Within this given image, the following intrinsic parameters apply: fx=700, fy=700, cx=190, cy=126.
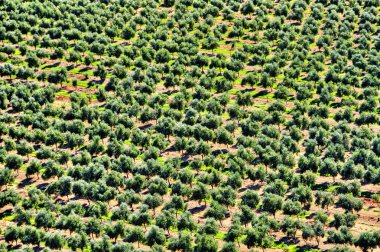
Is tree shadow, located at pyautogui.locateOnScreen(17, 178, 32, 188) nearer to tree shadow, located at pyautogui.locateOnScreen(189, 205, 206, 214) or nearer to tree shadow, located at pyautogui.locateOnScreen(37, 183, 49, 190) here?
tree shadow, located at pyautogui.locateOnScreen(37, 183, 49, 190)

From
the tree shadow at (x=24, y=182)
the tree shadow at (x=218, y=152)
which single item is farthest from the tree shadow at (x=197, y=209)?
the tree shadow at (x=24, y=182)

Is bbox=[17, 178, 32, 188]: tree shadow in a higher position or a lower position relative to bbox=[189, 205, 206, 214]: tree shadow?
lower

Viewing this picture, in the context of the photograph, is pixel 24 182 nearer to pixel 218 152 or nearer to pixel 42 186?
pixel 42 186

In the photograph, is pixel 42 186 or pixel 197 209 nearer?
pixel 197 209

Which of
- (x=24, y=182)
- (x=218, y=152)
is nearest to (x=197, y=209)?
(x=218, y=152)

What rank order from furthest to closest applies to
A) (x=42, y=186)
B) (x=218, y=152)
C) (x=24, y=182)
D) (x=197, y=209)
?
(x=218, y=152) → (x=24, y=182) → (x=42, y=186) → (x=197, y=209)

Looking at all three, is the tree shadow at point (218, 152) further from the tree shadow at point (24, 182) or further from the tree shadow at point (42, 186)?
the tree shadow at point (24, 182)

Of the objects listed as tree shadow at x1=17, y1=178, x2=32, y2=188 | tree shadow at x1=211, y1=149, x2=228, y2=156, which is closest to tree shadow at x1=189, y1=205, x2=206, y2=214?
tree shadow at x1=211, y1=149, x2=228, y2=156

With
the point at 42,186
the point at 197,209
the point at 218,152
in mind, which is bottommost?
the point at 42,186

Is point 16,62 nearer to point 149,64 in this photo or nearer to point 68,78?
point 68,78

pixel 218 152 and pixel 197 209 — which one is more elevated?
pixel 218 152

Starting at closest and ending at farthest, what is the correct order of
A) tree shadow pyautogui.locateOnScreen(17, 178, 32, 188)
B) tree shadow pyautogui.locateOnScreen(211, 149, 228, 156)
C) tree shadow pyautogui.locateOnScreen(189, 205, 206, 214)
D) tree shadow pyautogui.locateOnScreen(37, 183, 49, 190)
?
tree shadow pyautogui.locateOnScreen(189, 205, 206, 214)
tree shadow pyautogui.locateOnScreen(37, 183, 49, 190)
tree shadow pyautogui.locateOnScreen(17, 178, 32, 188)
tree shadow pyautogui.locateOnScreen(211, 149, 228, 156)

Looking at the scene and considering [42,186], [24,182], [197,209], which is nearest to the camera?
[197,209]

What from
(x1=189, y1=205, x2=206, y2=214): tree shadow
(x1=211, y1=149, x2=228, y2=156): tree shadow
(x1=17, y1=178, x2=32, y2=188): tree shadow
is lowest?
(x1=17, y1=178, x2=32, y2=188): tree shadow
